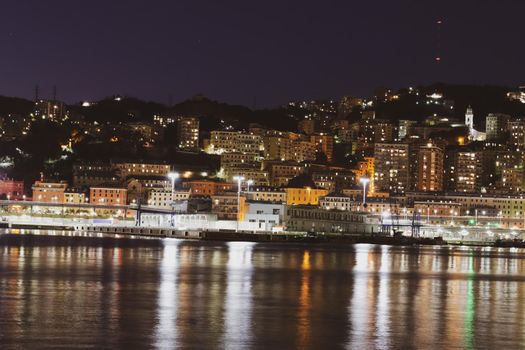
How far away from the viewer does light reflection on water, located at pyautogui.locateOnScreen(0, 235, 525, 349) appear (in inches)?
717

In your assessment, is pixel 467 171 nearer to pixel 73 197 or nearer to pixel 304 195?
pixel 304 195

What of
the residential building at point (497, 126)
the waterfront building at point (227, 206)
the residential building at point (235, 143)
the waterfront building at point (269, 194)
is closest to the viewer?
the waterfront building at point (227, 206)

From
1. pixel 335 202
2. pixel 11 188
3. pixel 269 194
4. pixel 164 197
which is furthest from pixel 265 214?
pixel 11 188

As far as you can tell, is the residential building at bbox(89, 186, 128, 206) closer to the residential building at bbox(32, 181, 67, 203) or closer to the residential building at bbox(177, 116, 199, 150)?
the residential building at bbox(32, 181, 67, 203)

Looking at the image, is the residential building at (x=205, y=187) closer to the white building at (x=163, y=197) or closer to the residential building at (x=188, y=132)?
the white building at (x=163, y=197)

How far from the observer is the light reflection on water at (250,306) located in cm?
1820

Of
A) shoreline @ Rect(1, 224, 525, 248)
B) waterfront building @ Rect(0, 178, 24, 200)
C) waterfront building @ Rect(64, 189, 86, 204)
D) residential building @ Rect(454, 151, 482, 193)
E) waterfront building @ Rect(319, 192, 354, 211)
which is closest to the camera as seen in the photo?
shoreline @ Rect(1, 224, 525, 248)

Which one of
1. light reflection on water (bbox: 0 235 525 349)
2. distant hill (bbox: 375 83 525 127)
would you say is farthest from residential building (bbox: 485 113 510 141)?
light reflection on water (bbox: 0 235 525 349)

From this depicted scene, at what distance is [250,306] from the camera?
23.7 metres

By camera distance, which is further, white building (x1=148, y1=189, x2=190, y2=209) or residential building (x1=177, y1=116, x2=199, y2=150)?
residential building (x1=177, y1=116, x2=199, y2=150)

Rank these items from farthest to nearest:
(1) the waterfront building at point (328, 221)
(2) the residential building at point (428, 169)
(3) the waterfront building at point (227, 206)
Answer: (2) the residential building at point (428, 169) → (1) the waterfront building at point (328, 221) → (3) the waterfront building at point (227, 206)

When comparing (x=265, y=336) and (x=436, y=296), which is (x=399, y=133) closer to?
(x=436, y=296)

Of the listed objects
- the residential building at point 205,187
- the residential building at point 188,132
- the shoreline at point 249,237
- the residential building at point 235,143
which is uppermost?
the residential building at point 188,132

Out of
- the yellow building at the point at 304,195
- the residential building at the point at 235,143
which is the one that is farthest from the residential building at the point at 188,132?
the yellow building at the point at 304,195
